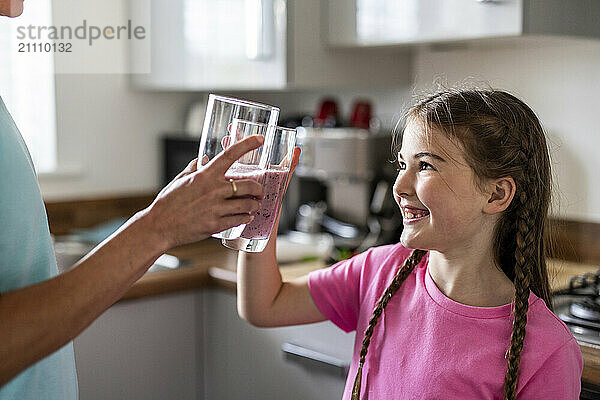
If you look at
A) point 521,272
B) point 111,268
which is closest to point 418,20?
point 521,272

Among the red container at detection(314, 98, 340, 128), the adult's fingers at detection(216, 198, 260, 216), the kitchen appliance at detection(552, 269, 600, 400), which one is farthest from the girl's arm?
the red container at detection(314, 98, 340, 128)

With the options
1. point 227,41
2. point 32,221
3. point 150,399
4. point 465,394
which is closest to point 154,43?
point 227,41

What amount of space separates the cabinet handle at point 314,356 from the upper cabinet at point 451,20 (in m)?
0.82

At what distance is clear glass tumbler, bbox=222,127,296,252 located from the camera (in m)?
1.06

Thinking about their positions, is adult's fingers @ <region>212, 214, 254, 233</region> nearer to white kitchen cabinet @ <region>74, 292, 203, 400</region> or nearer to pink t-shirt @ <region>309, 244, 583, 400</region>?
pink t-shirt @ <region>309, 244, 583, 400</region>

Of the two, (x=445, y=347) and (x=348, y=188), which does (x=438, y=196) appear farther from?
(x=348, y=188)

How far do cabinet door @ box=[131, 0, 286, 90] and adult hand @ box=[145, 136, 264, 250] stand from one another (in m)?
1.31

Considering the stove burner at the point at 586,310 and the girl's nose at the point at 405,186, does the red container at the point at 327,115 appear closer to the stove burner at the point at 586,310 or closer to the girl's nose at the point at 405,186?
the stove burner at the point at 586,310

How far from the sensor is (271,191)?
3.50 feet

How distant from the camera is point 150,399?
2.15m

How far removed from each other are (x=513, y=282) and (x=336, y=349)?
700mm

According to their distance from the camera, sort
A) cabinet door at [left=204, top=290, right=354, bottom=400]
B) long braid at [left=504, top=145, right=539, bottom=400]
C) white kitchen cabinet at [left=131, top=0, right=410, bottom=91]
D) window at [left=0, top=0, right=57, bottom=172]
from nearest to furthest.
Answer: long braid at [left=504, top=145, right=539, bottom=400] → cabinet door at [left=204, top=290, right=354, bottom=400] → white kitchen cabinet at [left=131, top=0, right=410, bottom=91] → window at [left=0, top=0, right=57, bottom=172]

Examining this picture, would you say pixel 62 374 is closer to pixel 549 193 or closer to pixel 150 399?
pixel 549 193

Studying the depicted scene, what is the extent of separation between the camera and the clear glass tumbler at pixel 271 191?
41.9 inches
